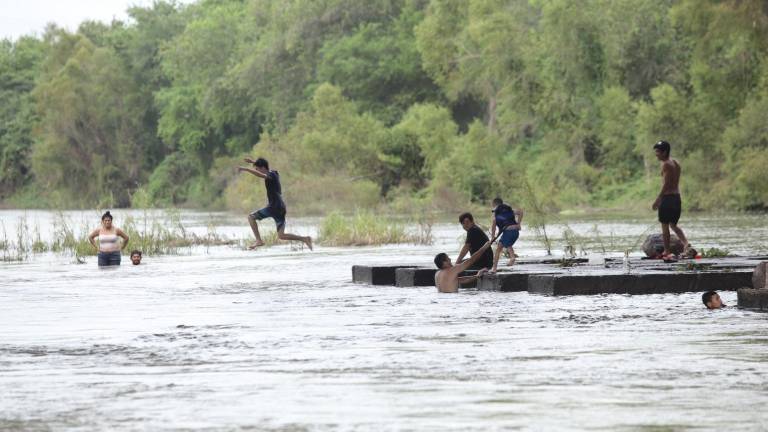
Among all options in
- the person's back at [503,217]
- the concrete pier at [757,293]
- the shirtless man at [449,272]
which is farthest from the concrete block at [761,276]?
the person's back at [503,217]

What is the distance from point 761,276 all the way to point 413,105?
66.6m

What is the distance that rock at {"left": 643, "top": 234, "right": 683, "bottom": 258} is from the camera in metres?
23.7

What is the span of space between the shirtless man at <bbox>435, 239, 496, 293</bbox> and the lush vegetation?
1026cm

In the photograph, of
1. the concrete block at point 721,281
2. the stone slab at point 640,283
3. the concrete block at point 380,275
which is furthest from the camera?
the concrete block at point 380,275

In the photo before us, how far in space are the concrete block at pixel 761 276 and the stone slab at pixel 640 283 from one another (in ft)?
6.44

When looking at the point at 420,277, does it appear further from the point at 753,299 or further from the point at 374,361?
the point at 374,361

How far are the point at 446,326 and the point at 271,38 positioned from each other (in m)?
75.2

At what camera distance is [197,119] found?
349 feet

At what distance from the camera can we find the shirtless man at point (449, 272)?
21.8 m

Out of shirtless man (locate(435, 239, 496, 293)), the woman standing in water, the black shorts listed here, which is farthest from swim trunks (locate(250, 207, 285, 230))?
the black shorts

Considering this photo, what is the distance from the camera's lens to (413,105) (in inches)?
3342

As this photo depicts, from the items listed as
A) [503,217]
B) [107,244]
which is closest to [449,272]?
[503,217]

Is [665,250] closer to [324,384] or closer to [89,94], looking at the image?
Result: [324,384]

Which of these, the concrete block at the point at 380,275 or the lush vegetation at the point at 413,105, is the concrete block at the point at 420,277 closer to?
the concrete block at the point at 380,275
